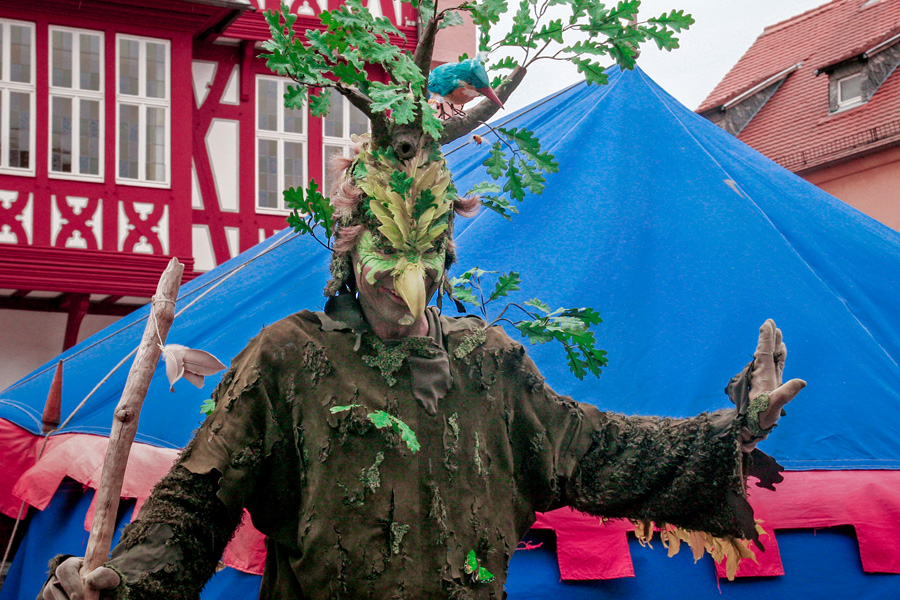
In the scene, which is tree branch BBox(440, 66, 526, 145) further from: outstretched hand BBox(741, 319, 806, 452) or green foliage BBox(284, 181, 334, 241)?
outstretched hand BBox(741, 319, 806, 452)

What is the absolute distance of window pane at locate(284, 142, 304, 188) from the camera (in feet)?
35.2

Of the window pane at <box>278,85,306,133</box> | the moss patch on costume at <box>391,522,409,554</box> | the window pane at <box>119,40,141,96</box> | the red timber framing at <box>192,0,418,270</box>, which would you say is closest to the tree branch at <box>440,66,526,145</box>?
the moss patch on costume at <box>391,522,409,554</box>

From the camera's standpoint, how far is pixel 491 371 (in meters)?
2.46

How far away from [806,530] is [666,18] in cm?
205

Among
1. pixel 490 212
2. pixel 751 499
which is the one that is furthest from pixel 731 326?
A: pixel 490 212

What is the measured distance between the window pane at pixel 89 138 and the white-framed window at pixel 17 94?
0.39 meters

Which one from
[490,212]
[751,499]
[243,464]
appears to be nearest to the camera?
[243,464]

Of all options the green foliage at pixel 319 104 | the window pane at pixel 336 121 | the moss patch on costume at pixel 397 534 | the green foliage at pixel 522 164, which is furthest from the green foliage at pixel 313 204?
the window pane at pixel 336 121

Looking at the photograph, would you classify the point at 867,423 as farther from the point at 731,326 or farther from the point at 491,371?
the point at 491,371

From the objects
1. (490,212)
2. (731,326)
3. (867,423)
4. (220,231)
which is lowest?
(867,423)

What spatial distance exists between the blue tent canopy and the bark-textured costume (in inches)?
56.0

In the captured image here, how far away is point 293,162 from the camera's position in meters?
10.8

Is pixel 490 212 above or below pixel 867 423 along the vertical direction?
above

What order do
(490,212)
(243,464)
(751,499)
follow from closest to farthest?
1. (243,464)
2. (751,499)
3. (490,212)
